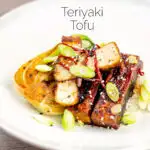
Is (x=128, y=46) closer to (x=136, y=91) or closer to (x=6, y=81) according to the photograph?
(x=136, y=91)

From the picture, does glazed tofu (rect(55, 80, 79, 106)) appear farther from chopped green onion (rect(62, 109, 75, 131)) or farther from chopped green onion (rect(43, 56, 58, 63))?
chopped green onion (rect(43, 56, 58, 63))

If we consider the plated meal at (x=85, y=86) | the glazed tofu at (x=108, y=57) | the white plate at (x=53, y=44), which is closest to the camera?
the white plate at (x=53, y=44)

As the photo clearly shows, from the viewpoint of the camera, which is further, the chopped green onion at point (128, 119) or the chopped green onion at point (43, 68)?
the chopped green onion at point (43, 68)

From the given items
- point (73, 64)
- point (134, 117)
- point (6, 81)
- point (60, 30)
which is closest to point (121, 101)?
point (134, 117)

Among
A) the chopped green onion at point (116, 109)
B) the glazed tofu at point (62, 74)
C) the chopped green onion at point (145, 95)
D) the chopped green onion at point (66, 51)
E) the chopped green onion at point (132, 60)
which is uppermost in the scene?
the chopped green onion at point (66, 51)

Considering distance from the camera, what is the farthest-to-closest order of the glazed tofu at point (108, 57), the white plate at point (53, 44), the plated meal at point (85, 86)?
the glazed tofu at point (108, 57)
the plated meal at point (85, 86)
the white plate at point (53, 44)

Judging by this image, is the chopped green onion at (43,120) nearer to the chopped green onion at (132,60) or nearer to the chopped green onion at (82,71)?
the chopped green onion at (82,71)

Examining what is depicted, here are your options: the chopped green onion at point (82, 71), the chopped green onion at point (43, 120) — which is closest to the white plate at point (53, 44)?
the chopped green onion at point (43, 120)

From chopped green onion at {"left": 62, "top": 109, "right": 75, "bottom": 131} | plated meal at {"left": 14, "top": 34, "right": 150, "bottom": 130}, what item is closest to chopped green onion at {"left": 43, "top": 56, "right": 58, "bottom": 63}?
plated meal at {"left": 14, "top": 34, "right": 150, "bottom": 130}
